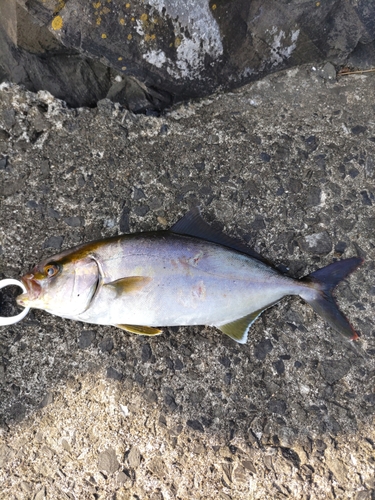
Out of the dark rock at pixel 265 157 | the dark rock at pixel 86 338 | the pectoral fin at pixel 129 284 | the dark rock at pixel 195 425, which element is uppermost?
the dark rock at pixel 265 157

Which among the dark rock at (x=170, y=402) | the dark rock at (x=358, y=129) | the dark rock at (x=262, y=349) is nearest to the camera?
the dark rock at (x=170, y=402)

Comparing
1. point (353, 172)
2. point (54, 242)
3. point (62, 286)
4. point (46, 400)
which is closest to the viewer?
point (62, 286)

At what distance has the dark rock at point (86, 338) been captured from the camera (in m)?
2.74

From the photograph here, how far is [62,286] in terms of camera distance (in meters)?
2.44

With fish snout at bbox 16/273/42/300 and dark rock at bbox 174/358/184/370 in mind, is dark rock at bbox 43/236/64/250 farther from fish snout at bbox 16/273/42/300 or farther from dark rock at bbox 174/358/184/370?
dark rock at bbox 174/358/184/370

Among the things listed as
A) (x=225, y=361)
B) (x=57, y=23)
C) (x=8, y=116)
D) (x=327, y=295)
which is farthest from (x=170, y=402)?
(x=57, y=23)

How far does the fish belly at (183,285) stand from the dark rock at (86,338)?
0.25 metres

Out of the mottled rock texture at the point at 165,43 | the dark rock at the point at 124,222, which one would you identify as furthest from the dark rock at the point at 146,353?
the mottled rock texture at the point at 165,43

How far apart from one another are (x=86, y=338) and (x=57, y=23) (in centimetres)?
223

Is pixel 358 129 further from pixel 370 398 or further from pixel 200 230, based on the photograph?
pixel 370 398

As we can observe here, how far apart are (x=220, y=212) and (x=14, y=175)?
63.4 inches

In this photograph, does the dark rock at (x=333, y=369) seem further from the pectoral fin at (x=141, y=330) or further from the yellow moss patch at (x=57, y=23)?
the yellow moss patch at (x=57, y=23)

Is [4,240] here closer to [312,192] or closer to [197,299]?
[197,299]

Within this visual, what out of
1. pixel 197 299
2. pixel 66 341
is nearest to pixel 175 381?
pixel 197 299
